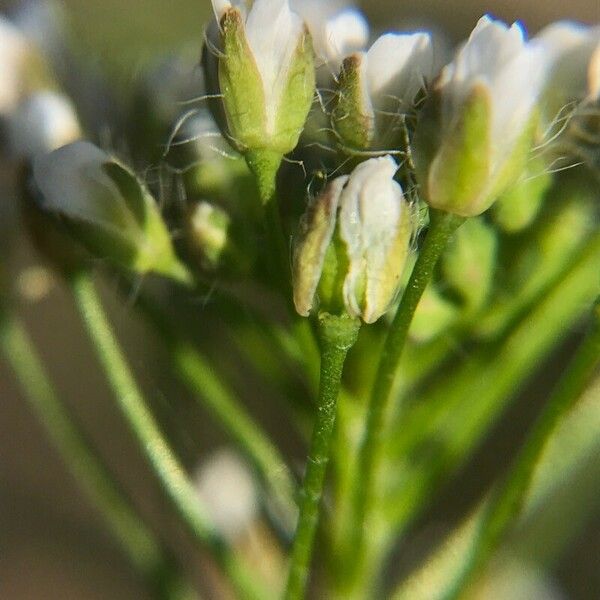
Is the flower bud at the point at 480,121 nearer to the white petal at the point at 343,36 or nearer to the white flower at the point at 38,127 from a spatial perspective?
the white petal at the point at 343,36

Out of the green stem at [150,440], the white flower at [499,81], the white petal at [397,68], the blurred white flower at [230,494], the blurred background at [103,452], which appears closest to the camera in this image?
the white flower at [499,81]

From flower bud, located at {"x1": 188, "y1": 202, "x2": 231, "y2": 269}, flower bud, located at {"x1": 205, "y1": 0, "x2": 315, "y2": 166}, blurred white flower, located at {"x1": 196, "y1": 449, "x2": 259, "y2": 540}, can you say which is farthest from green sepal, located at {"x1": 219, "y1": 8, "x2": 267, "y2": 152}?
blurred white flower, located at {"x1": 196, "y1": 449, "x2": 259, "y2": 540}

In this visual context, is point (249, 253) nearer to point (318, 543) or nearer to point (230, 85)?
point (230, 85)

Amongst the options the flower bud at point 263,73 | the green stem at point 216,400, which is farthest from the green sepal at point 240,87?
the green stem at point 216,400

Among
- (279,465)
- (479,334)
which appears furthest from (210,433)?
(479,334)

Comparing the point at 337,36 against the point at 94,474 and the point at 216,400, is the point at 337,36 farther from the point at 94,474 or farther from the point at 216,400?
the point at 94,474

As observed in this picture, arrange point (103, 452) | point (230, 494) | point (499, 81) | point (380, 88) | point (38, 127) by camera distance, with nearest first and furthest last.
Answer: point (499, 81)
point (380, 88)
point (38, 127)
point (230, 494)
point (103, 452)

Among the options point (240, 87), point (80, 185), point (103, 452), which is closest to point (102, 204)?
point (80, 185)
